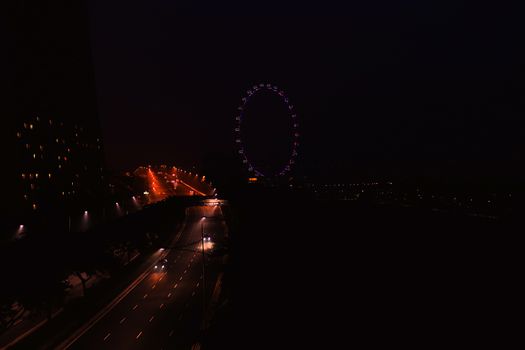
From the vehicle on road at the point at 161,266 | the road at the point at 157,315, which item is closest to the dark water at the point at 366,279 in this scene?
the road at the point at 157,315

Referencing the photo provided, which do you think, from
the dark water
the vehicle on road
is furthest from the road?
the dark water

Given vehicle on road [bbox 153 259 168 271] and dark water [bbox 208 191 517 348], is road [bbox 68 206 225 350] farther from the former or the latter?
Answer: dark water [bbox 208 191 517 348]

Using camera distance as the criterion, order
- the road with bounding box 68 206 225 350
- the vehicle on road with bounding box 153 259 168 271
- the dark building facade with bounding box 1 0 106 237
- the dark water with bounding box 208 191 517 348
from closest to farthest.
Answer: the dark water with bounding box 208 191 517 348 < the road with bounding box 68 206 225 350 < the vehicle on road with bounding box 153 259 168 271 < the dark building facade with bounding box 1 0 106 237

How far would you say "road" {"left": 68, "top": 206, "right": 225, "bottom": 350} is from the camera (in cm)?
2836

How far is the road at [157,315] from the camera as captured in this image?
28.4 metres

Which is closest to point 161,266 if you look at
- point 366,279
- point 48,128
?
point 366,279

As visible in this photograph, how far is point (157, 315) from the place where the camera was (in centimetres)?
3441

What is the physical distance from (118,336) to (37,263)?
19.2 meters

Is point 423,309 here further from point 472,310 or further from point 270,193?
point 270,193

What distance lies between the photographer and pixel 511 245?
26969 mm

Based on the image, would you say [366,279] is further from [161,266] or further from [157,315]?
[161,266]

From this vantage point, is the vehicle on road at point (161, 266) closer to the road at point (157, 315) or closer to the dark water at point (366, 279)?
the road at point (157, 315)

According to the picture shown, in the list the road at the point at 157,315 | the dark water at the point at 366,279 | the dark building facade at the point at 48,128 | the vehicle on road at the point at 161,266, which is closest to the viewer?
the dark water at the point at 366,279

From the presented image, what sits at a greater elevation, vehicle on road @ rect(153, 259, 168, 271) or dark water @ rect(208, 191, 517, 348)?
dark water @ rect(208, 191, 517, 348)
